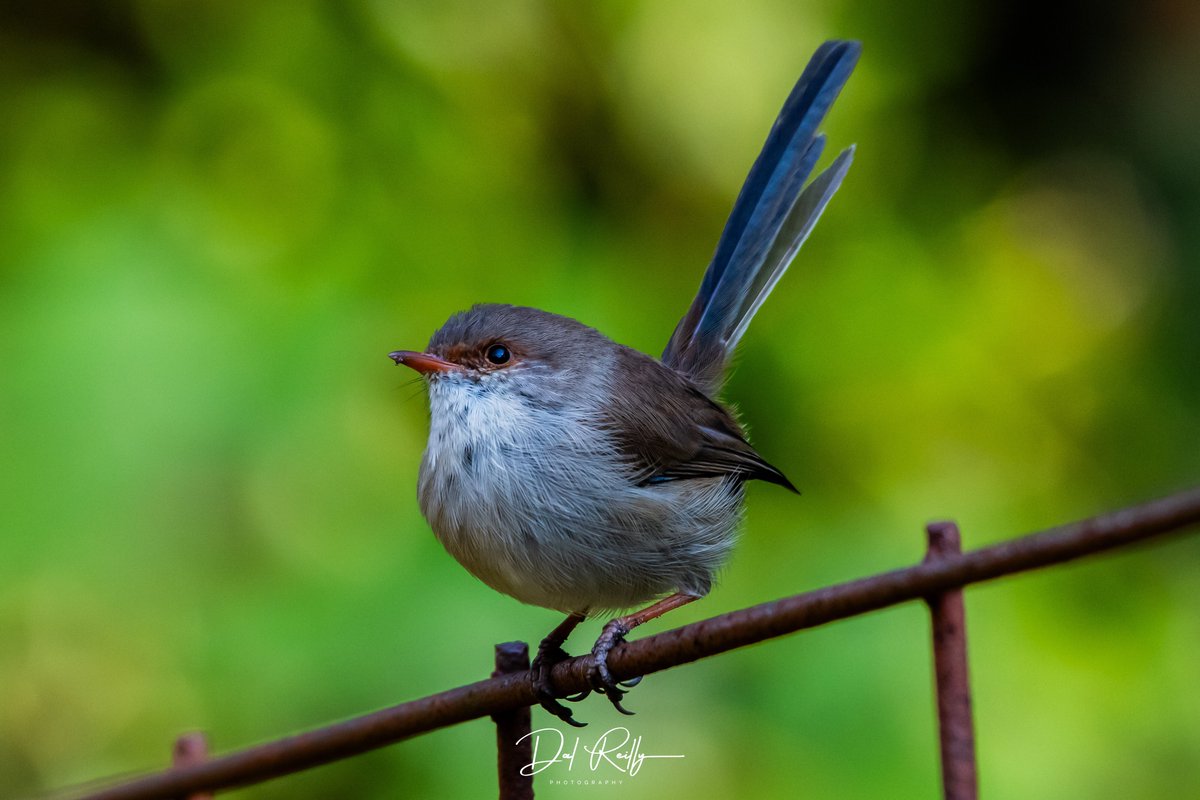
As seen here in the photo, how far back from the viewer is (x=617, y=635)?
2.73 m

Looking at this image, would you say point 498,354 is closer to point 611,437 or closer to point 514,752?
point 611,437

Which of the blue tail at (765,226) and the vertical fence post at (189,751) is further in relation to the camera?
the blue tail at (765,226)

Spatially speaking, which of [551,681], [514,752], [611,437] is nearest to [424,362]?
[611,437]

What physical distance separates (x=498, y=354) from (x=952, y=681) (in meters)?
2.05

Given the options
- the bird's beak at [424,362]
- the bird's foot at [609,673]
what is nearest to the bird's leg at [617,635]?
the bird's foot at [609,673]

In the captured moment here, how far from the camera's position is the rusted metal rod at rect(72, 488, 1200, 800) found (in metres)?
1.04

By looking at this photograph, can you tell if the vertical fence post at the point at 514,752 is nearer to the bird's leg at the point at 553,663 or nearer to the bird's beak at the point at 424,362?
the bird's leg at the point at 553,663

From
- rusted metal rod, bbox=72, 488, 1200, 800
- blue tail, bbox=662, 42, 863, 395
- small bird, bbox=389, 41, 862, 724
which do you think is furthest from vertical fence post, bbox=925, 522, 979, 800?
blue tail, bbox=662, 42, 863, 395

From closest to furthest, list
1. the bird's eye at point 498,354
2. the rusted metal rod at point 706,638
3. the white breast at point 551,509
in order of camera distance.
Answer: the rusted metal rod at point 706,638 → the white breast at point 551,509 → the bird's eye at point 498,354

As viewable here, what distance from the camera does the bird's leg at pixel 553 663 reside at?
2516 mm

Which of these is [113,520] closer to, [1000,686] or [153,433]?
[153,433]

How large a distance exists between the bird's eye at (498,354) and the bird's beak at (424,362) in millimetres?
88

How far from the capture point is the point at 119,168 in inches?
140

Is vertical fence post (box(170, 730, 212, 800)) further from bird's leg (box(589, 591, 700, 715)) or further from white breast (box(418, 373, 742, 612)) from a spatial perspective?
white breast (box(418, 373, 742, 612))
